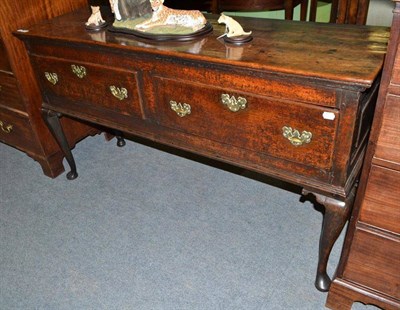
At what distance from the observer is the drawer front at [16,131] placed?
2271mm

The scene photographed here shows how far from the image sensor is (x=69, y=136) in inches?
97.8

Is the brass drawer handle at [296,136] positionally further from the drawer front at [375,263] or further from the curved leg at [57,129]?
the curved leg at [57,129]

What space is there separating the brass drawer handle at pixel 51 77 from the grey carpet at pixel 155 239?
696 millimetres

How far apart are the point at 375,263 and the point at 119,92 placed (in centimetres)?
119

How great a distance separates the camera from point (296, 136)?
1.27 metres

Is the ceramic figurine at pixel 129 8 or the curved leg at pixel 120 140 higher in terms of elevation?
the ceramic figurine at pixel 129 8

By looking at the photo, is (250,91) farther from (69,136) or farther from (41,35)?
(69,136)

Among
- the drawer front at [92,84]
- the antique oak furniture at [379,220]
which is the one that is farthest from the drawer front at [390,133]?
the drawer front at [92,84]

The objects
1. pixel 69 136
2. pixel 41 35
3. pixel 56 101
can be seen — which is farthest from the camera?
pixel 69 136

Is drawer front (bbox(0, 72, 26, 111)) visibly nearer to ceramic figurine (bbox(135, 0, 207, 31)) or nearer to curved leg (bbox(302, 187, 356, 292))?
ceramic figurine (bbox(135, 0, 207, 31))

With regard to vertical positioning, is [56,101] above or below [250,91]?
below

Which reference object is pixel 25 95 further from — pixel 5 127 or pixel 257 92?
pixel 257 92

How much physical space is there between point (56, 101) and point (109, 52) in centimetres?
60

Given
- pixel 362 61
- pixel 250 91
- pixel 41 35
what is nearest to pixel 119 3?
pixel 41 35
